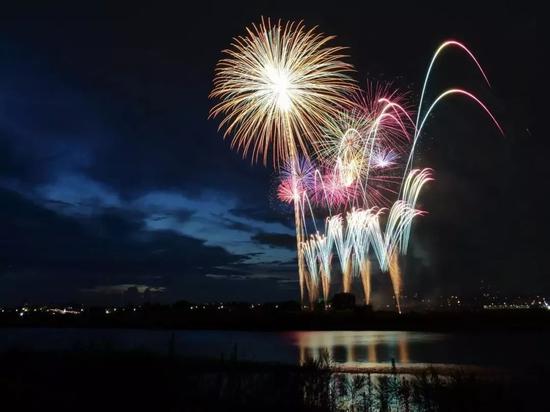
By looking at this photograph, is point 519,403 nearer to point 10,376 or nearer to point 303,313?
point 10,376

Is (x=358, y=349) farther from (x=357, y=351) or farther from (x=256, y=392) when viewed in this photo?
(x=256, y=392)

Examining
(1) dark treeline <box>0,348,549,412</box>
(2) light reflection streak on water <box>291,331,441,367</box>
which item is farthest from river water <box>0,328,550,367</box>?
(1) dark treeline <box>0,348,549,412</box>

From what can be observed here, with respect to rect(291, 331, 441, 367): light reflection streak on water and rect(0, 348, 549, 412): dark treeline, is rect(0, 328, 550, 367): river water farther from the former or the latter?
rect(0, 348, 549, 412): dark treeline

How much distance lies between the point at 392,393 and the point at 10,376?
13.9 meters

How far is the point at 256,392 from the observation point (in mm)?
15766

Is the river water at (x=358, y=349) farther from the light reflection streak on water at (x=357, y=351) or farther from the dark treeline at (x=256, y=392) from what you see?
the dark treeline at (x=256, y=392)

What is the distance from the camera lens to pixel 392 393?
15.8 metres

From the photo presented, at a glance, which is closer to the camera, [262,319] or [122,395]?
[122,395]

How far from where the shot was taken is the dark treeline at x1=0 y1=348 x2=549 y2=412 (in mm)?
14531

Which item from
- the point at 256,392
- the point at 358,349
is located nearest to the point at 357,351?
the point at 358,349

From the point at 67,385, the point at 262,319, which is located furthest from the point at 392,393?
the point at 262,319

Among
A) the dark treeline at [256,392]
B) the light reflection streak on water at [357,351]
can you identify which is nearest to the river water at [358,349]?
the light reflection streak on water at [357,351]

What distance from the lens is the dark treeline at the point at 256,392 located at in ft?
47.7

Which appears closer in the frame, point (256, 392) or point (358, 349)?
point (256, 392)
